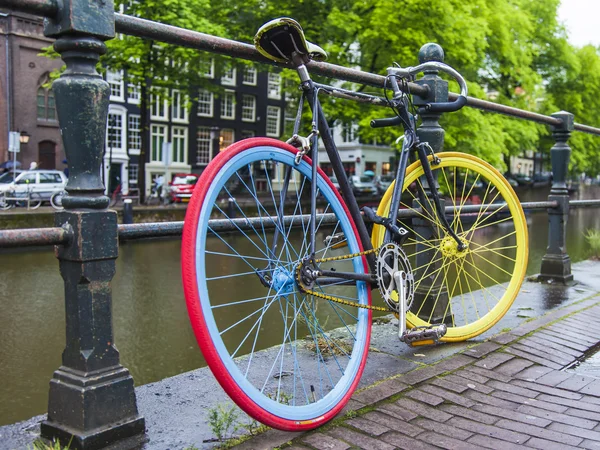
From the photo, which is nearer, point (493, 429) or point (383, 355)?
point (493, 429)

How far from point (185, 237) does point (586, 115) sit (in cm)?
3510

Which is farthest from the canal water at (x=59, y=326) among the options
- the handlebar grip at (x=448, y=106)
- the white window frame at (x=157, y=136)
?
the white window frame at (x=157, y=136)

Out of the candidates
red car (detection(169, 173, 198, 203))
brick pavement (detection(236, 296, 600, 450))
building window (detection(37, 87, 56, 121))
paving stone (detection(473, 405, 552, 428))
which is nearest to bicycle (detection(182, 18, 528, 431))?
brick pavement (detection(236, 296, 600, 450))

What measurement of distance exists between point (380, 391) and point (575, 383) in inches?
39.1

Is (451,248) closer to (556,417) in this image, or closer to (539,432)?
(556,417)

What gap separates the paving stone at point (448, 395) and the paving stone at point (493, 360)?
44 cm

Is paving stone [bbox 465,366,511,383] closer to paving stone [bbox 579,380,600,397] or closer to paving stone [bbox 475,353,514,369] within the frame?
paving stone [bbox 475,353,514,369]

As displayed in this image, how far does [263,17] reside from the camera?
72.3 ft

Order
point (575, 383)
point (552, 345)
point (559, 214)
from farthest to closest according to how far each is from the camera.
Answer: point (559, 214) → point (552, 345) → point (575, 383)

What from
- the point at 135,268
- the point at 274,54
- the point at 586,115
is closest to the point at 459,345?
the point at 274,54

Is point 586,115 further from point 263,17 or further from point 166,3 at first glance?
point 166,3

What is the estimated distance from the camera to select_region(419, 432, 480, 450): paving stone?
6.61ft

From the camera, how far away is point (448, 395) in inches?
97.7

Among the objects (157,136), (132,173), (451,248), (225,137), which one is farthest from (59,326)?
(225,137)
